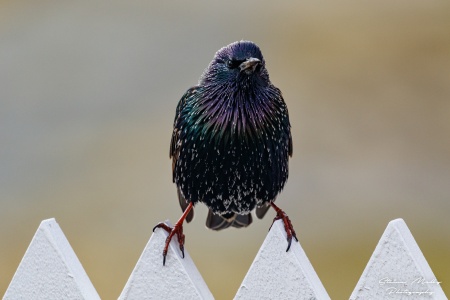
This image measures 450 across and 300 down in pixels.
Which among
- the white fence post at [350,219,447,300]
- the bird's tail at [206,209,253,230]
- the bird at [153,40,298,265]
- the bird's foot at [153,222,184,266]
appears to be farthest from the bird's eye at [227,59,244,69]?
the white fence post at [350,219,447,300]

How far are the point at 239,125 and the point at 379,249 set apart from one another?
938 mm

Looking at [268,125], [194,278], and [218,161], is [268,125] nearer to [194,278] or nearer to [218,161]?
[218,161]

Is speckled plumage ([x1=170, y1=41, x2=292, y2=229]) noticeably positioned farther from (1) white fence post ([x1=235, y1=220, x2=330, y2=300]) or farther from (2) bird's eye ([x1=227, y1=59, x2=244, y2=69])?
(1) white fence post ([x1=235, y1=220, x2=330, y2=300])

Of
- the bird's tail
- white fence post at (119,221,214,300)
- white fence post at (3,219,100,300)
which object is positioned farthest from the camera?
the bird's tail

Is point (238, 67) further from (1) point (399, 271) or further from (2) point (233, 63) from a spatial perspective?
(1) point (399, 271)

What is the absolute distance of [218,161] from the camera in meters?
3.07

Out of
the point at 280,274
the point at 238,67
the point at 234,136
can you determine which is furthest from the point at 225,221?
the point at 280,274

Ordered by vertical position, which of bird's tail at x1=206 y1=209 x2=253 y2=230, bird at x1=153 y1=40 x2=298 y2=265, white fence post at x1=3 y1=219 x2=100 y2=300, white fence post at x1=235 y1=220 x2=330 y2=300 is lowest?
white fence post at x1=3 y1=219 x2=100 y2=300

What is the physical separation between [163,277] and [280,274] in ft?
1.27

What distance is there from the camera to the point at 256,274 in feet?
7.95

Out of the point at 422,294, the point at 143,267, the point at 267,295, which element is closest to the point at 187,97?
the point at 143,267

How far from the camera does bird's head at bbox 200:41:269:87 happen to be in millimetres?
2979

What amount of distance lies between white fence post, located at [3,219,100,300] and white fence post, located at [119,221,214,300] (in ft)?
0.45

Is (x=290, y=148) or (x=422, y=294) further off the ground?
(x=290, y=148)
